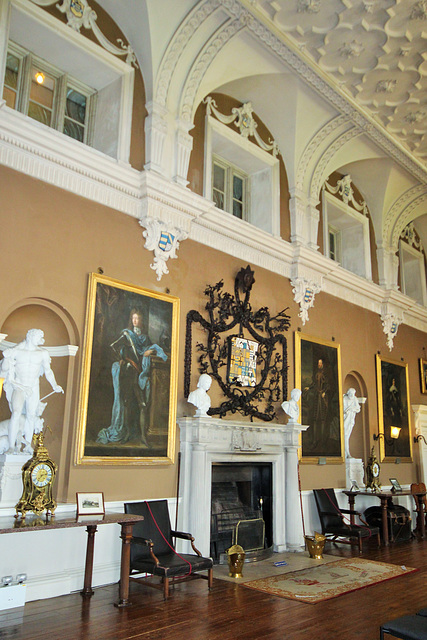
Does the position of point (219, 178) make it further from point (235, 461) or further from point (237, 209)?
point (235, 461)

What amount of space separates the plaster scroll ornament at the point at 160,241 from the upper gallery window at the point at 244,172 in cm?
213

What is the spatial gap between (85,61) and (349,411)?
842 cm

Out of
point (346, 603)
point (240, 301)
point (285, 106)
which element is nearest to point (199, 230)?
point (240, 301)

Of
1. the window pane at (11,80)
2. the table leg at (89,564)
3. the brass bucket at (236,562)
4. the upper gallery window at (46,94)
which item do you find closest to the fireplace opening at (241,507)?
the brass bucket at (236,562)

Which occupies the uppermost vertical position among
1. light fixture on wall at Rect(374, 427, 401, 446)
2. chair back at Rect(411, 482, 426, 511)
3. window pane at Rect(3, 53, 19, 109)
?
window pane at Rect(3, 53, 19, 109)

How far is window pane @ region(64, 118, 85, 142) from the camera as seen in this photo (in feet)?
26.1

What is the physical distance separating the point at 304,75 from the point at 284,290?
397 cm

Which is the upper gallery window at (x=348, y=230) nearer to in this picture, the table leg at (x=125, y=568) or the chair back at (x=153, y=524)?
the chair back at (x=153, y=524)

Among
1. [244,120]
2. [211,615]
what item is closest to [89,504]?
[211,615]

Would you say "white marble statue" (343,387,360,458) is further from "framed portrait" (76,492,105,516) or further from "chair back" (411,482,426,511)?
"framed portrait" (76,492,105,516)

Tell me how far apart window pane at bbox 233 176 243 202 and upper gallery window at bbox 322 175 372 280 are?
2.66m

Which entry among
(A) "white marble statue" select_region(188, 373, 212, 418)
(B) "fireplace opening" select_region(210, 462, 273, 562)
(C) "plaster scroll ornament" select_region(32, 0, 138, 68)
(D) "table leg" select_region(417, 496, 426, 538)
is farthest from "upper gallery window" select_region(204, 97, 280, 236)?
(D) "table leg" select_region(417, 496, 426, 538)

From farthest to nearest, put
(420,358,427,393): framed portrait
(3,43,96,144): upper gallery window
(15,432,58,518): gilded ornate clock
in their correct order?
(420,358,427,393): framed portrait
(3,43,96,144): upper gallery window
(15,432,58,518): gilded ornate clock

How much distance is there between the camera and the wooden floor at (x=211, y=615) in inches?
194
